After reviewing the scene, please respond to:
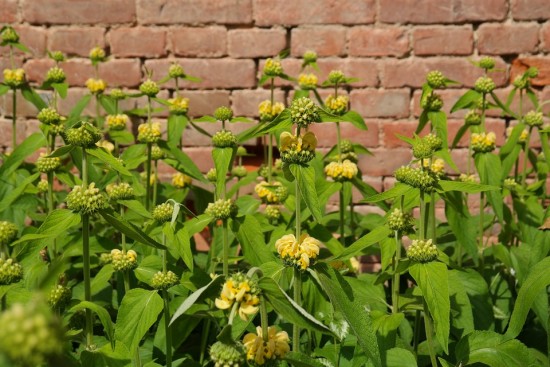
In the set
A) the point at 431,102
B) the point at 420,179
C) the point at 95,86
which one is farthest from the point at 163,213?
the point at 95,86

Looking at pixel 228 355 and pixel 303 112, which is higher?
pixel 303 112

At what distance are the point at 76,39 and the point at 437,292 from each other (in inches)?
86.0

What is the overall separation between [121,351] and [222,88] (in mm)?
1719

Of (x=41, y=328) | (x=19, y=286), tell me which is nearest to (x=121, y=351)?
(x=19, y=286)

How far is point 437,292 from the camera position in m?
1.26

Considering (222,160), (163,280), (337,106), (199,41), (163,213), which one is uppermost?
(199,41)

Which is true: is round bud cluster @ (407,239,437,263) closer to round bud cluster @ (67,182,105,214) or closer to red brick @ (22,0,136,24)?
round bud cluster @ (67,182,105,214)

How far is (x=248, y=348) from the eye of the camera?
A: 0.99 metres

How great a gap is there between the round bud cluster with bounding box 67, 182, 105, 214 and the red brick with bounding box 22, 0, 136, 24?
5.82ft

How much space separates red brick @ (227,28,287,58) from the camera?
109 inches

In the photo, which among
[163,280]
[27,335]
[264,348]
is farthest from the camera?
[163,280]

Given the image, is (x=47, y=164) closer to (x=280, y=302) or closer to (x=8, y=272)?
(x=8, y=272)

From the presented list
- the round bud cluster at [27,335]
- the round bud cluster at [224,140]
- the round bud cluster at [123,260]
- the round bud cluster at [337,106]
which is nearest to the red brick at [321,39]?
the round bud cluster at [337,106]

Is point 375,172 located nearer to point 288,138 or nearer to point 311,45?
point 311,45
